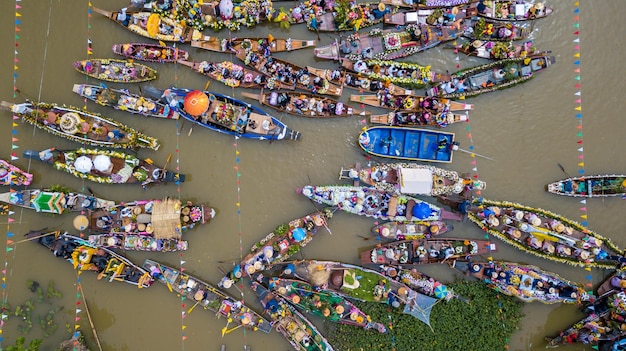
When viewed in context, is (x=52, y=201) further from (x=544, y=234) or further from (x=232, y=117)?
(x=544, y=234)

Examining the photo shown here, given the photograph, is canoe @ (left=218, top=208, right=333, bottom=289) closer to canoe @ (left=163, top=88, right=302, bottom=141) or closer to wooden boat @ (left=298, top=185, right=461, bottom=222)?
wooden boat @ (left=298, top=185, right=461, bottom=222)

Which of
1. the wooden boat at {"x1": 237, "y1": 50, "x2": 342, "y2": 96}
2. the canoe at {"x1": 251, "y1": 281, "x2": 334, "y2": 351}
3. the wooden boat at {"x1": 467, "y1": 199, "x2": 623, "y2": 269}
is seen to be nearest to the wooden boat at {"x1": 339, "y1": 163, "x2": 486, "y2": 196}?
the wooden boat at {"x1": 467, "y1": 199, "x2": 623, "y2": 269}

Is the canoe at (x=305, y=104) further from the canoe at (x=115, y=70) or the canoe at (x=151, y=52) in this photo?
the canoe at (x=115, y=70)

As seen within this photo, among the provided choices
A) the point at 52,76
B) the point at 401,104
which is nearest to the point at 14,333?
the point at 52,76

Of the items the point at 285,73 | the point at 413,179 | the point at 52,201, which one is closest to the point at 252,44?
the point at 285,73

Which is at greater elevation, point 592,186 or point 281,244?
point 592,186

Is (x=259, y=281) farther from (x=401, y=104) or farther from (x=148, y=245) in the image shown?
(x=401, y=104)

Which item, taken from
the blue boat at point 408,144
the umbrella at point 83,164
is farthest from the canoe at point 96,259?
the blue boat at point 408,144
